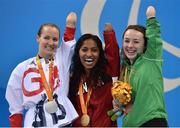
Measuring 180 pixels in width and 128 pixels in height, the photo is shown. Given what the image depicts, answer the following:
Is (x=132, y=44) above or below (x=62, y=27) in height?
below

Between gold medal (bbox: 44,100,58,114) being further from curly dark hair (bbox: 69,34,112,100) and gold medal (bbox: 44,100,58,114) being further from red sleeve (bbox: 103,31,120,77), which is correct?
red sleeve (bbox: 103,31,120,77)

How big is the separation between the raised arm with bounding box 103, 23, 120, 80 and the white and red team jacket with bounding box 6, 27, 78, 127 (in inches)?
9.0

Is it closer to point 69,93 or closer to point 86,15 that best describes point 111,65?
point 69,93

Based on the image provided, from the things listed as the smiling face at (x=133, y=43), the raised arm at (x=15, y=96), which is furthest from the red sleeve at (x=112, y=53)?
the raised arm at (x=15, y=96)

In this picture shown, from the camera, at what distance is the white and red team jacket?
213 cm

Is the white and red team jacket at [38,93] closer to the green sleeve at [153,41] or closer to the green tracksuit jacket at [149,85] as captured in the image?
the green tracksuit jacket at [149,85]

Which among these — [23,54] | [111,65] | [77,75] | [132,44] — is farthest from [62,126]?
[23,54]

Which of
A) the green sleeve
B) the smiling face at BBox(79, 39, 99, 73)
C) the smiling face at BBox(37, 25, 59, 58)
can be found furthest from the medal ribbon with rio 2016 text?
the green sleeve

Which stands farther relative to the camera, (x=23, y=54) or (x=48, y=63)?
(x=23, y=54)

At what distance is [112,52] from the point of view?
7.37ft

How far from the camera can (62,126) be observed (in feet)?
7.13

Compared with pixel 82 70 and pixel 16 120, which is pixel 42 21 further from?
pixel 16 120

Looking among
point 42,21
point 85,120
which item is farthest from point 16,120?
point 42,21

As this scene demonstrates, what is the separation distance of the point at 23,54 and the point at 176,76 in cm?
140
